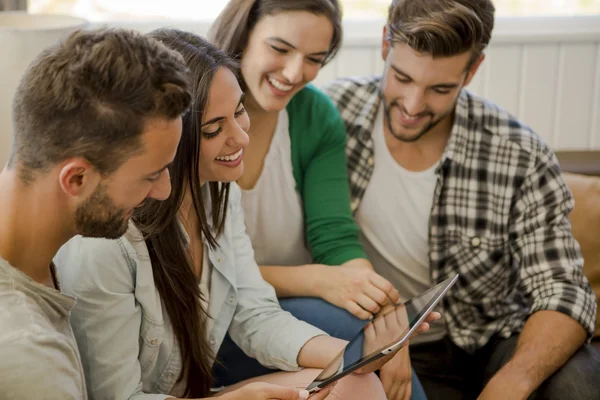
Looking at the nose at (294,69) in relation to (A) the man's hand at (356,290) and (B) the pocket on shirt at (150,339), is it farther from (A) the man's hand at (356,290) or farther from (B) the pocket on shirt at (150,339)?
(B) the pocket on shirt at (150,339)

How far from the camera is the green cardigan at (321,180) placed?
5.46 ft

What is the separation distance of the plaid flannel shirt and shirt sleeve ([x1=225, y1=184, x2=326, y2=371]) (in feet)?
1.27

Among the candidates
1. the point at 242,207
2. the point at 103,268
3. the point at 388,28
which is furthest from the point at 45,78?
the point at 388,28

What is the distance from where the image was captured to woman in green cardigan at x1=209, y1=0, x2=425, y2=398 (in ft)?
4.99

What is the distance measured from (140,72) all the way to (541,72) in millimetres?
1663

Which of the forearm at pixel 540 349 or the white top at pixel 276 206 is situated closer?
the forearm at pixel 540 349

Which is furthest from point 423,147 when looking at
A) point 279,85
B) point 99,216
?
point 99,216

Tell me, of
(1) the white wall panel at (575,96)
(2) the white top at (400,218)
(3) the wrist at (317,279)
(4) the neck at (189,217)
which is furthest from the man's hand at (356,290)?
(1) the white wall panel at (575,96)

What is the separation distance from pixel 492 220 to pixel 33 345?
1.10 meters

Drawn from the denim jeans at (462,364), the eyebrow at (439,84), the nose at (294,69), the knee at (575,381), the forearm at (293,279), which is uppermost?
the nose at (294,69)

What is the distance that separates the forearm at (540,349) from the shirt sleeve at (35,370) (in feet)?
2.94

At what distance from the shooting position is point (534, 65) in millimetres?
2326

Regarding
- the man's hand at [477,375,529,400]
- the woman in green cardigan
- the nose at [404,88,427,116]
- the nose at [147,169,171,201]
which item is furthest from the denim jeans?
the nose at [147,169,171,201]

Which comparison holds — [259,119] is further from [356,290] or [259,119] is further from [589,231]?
[589,231]
